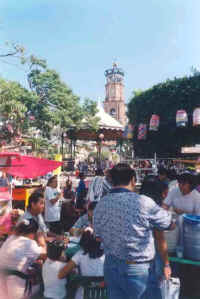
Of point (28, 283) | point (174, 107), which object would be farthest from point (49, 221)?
point (174, 107)

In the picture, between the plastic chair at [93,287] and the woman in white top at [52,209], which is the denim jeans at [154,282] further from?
the woman in white top at [52,209]

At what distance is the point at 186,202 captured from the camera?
3.87 metres

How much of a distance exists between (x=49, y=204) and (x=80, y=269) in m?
2.75

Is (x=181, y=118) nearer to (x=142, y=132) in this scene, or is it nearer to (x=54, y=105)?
(x=142, y=132)

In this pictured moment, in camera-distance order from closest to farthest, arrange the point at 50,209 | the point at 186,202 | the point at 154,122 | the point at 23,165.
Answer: the point at 186,202
the point at 50,209
the point at 23,165
the point at 154,122

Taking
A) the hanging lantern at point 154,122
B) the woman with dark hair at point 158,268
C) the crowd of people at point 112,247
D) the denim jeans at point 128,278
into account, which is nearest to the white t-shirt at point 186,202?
the crowd of people at point 112,247

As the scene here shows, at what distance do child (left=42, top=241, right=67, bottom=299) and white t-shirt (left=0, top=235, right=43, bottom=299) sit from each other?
245 mm

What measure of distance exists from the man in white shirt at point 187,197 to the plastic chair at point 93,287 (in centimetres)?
146

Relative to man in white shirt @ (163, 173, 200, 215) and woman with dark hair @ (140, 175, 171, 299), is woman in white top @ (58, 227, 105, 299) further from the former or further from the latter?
man in white shirt @ (163, 173, 200, 215)

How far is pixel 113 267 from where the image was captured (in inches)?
89.0

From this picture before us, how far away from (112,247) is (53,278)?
1.37 metres

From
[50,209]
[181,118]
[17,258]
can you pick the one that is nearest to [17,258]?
[17,258]

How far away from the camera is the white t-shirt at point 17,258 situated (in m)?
2.95

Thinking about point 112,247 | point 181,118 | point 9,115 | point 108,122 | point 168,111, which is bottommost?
point 112,247
